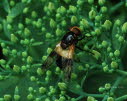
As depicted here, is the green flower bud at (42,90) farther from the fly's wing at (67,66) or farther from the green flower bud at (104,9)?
the green flower bud at (104,9)

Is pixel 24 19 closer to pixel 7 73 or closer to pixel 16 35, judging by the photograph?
pixel 16 35

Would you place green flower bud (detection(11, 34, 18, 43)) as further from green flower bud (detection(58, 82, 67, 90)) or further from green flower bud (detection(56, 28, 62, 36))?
green flower bud (detection(58, 82, 67, 90))

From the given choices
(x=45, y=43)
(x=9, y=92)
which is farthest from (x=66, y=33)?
(x=9, y=92)

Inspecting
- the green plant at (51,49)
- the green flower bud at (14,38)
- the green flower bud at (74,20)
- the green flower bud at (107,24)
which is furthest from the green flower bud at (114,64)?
the green flower bud at (14,38)

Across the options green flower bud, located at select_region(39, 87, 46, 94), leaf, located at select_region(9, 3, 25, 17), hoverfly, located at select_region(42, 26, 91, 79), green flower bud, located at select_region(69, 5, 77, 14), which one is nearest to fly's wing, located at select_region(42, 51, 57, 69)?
hoverfly, located at select_region(42, 26, 91, 79)

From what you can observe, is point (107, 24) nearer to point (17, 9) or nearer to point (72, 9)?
point (72, 9)

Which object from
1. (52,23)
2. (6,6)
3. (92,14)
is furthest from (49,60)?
(6,6)
